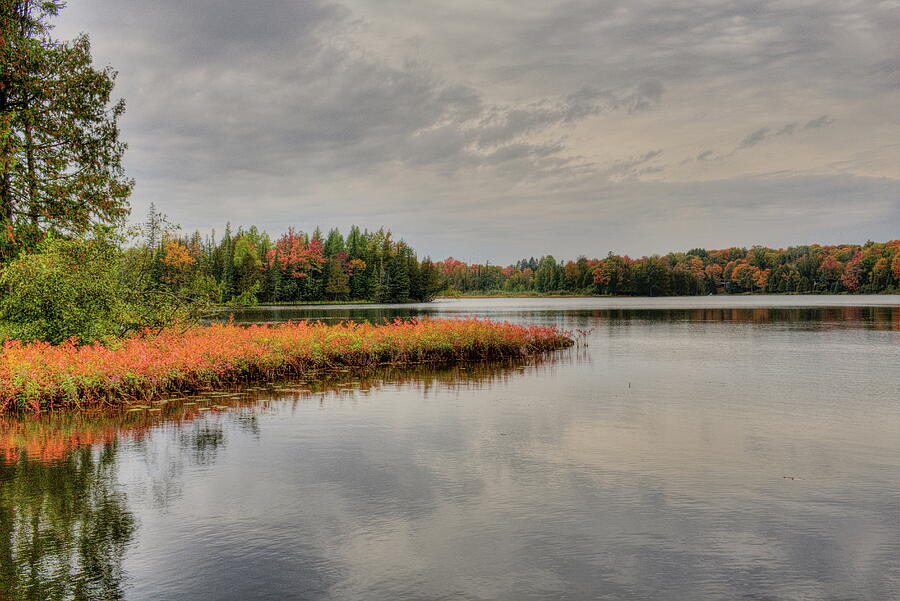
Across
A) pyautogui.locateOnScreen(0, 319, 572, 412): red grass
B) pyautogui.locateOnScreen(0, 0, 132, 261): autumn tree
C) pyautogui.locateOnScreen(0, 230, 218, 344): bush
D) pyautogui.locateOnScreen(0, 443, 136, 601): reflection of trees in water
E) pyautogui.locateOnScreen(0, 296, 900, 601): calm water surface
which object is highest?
pyautogui.locateOnScreen(0, 0, 132, 261): autumn tree

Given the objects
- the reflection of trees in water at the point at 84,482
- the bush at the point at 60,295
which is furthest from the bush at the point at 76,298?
the reflection of trees in water at the point at 84,482

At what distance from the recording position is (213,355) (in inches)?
762

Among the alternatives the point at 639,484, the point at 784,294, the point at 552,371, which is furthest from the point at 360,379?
the point at 784,294

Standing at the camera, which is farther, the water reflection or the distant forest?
the distant forest

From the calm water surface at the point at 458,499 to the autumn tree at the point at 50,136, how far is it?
10.4 metres

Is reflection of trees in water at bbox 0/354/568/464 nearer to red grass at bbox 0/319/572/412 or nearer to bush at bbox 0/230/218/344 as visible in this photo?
red grass at bbox 0/319/572/412

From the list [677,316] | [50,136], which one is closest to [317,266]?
[677,316]

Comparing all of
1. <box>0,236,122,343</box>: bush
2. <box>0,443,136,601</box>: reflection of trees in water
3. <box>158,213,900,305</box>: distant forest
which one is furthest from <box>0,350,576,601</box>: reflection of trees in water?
<box>158,213,900,305</box>: distant forest

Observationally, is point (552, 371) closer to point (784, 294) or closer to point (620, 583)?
point (620, 583)

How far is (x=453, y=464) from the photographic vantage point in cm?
1102

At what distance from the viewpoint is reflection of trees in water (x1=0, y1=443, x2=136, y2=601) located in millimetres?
6359

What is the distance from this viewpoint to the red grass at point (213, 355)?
50.6ft

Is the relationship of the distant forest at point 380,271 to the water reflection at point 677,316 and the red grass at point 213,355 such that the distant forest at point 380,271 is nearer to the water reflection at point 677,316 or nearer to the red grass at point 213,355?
the water reflection at point 677,316

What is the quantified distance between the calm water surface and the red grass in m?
1.22
